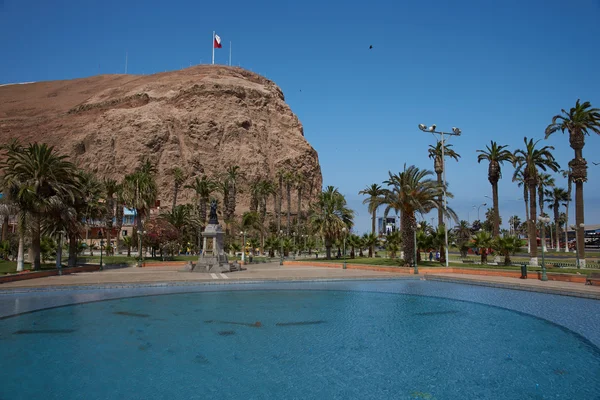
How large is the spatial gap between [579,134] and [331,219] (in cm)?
2269

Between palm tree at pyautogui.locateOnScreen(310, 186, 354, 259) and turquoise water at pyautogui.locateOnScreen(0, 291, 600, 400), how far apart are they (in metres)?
27.4

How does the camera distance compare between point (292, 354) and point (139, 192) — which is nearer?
point (292, 354)

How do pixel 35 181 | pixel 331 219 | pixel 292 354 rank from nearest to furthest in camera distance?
1. pixel 292 354
2. pixel 35 181
3. pixel 331 219

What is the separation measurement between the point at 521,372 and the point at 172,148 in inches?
3912

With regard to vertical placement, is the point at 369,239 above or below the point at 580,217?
below

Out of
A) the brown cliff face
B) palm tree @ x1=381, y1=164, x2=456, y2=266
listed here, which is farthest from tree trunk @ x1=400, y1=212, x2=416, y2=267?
the brown cliff face

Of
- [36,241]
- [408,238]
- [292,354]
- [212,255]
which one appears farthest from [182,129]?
[292,354]

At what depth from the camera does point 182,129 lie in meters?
105

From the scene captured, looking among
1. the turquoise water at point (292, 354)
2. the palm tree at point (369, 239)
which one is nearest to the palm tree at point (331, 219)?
the palm tree at point (369, 239)

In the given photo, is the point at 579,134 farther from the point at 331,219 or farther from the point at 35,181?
the point at 35,181

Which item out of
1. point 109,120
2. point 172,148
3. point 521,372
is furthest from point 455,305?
point 109,120

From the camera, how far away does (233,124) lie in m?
106

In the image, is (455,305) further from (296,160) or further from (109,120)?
(109,120)

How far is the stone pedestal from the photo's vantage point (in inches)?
1218
